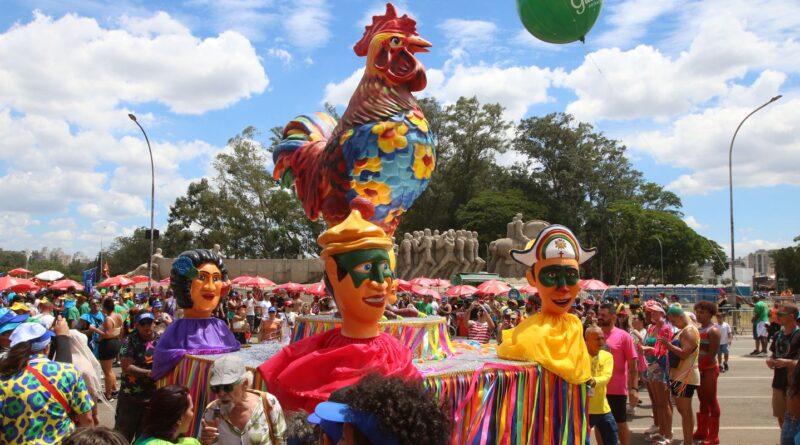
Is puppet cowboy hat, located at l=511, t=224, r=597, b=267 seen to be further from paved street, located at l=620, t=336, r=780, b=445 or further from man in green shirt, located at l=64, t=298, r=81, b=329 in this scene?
→ man in green shirt, located at l=64, t=298, r=81, b=329

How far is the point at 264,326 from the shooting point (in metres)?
11.6

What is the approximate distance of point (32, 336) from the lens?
3.81m

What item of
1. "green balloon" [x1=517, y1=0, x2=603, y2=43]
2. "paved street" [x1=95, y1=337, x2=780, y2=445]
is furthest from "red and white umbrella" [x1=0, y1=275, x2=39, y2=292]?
"green balloon" [x1=517, y1=0, x2=603, y2=43]

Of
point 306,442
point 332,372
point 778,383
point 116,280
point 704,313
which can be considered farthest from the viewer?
point 116,280

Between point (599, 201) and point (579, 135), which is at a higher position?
point (579, 135)

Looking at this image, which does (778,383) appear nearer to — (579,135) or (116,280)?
(116,280)

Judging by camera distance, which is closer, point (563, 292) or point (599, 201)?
point (563, 292)

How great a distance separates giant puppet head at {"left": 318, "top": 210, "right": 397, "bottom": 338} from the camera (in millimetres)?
4605

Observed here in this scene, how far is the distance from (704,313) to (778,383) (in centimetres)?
95

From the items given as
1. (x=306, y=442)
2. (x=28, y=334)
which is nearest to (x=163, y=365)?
(x=28, y=334)

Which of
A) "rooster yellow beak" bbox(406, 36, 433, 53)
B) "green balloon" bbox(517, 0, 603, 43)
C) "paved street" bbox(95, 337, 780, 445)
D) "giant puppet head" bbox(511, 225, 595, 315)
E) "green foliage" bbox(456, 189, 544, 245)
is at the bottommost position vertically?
"paved street" bbox(95, 337, 780, 445)

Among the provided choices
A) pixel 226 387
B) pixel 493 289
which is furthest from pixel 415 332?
pixel 493 289

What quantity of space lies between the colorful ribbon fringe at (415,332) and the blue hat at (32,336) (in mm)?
2552

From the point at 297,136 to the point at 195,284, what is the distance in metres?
2.56
